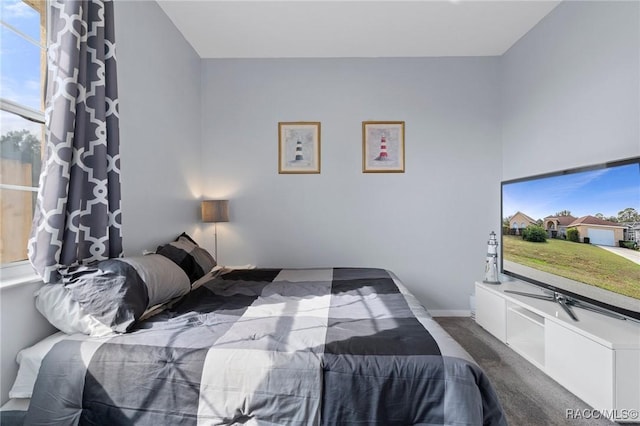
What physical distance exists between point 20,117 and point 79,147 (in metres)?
0.24

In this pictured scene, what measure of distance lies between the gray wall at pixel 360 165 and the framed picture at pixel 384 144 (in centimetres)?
8

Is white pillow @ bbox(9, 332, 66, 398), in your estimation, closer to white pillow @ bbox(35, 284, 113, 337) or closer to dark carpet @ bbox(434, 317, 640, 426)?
white pillow @ bbox(35, 284, 113, 337)

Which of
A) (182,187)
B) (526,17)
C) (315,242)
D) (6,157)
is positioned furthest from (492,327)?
(6,157)

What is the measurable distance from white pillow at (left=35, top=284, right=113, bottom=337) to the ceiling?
7.44 feet

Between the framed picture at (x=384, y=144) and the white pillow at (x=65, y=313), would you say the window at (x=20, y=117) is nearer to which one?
the white pillow at (x=65, y=313)

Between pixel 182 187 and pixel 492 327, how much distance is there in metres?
3.00

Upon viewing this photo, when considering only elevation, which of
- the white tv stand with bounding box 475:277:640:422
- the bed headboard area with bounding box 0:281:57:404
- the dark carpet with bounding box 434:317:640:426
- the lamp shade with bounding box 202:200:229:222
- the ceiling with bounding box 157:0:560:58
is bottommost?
the dark carpet with bounding box 434:317:640:426

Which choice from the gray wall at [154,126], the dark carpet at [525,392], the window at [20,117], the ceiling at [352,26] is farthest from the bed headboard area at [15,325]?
the dark carpet at [525,392]

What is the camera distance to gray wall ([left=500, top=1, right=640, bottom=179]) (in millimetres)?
1954

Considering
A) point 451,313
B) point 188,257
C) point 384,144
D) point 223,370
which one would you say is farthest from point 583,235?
point 188,257

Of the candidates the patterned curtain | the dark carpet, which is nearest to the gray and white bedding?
the patterned curtain

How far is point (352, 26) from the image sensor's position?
9.12 ft

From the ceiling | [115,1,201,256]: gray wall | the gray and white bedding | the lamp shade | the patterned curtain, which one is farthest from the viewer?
the lamp shade

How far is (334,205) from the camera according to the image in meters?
3.39
